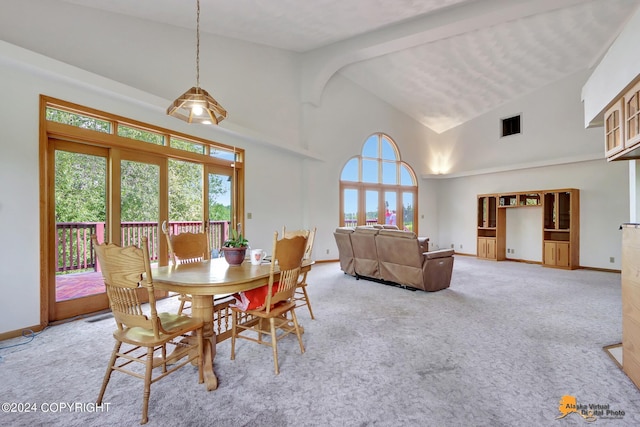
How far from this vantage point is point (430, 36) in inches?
201

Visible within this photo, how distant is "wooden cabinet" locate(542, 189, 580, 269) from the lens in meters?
6.68

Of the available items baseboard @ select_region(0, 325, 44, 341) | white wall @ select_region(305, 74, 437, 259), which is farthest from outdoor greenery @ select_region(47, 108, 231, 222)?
white wall @ select_region(305, 74, 437, 259)

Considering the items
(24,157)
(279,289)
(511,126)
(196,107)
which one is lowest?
(279,289)

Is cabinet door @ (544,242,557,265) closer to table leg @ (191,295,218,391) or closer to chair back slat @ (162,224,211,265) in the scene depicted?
chair back slat @ (162,224,211,265)

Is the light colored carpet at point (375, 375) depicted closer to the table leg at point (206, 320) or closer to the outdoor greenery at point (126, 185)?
the table leg at point (206, 320)

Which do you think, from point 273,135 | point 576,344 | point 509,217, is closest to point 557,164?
point 509,217

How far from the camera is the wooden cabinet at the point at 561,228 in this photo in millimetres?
6680

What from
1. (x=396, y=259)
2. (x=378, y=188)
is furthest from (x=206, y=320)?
(x=378, y=188)

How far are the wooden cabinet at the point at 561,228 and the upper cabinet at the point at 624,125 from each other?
4843mm

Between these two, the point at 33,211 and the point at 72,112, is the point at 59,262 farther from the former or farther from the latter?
the point at 72,112

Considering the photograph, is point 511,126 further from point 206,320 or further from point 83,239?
point 83,239

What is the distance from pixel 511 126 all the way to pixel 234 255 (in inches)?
341

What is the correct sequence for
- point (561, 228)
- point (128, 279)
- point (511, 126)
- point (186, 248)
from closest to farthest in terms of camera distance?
1. point (128, 279)
2. point (186, 248)
3. point (561, 228)
4. point (511, 126)

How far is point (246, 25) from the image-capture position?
483cm
